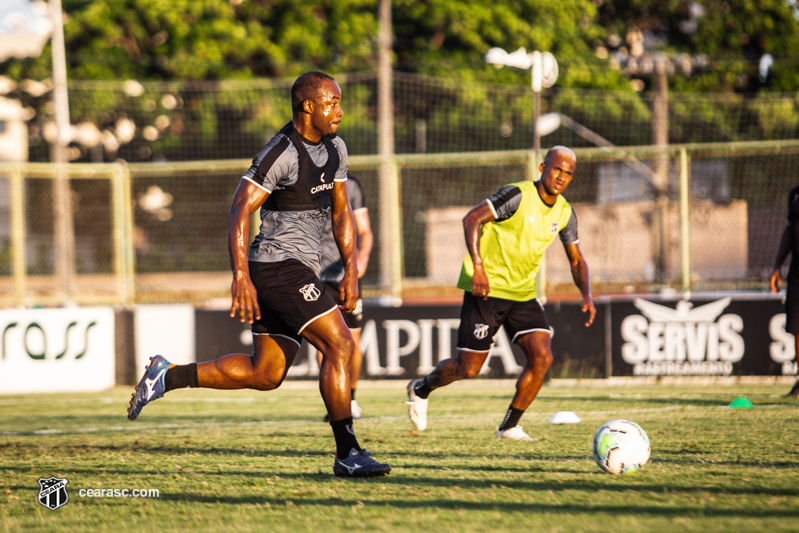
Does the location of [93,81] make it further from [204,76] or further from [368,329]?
[368,329]

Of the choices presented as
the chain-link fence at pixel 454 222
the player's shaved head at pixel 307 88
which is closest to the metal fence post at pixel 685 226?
the chain-link fence at pixel 454 222

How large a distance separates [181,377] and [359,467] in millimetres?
1237

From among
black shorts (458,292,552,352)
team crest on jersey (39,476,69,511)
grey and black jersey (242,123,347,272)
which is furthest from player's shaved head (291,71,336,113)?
team crest on jersey (39,476,69,511)

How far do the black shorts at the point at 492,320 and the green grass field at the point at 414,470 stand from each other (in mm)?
718

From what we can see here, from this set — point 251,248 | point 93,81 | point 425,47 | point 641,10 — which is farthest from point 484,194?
point 641,10

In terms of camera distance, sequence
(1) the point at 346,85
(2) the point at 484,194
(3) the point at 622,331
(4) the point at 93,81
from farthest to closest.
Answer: (4) the point at 93,81, (1) the point at 346,85, (2) the point at 484,194, (3) the point at 622,331

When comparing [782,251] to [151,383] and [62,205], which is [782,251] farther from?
[62,205]

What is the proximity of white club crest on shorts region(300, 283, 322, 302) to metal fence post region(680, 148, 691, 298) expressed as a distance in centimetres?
734

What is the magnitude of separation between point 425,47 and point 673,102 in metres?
8.21

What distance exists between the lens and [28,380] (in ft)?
39.1

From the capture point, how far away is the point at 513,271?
23.0 feet

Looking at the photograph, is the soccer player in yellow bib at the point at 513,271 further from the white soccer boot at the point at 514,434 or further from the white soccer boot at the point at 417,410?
the white soccer boot at the point at 417,410

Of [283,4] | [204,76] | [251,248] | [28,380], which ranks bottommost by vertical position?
[28,380]

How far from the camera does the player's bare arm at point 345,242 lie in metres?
5.72
